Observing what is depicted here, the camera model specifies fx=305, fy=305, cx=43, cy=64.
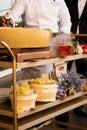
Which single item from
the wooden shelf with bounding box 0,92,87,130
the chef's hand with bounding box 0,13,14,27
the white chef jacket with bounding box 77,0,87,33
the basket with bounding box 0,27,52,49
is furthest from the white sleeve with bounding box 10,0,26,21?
the white chef jacket with bounding box 77,0,87,33

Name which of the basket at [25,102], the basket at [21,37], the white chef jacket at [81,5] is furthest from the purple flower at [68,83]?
the white chef jacket at [81,5]

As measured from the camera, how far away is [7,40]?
1482 mm

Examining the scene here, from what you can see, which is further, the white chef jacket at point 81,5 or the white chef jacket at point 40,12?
the white chef jacket at point 81,5

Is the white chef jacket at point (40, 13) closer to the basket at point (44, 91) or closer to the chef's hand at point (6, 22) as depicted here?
the chef's hand at point (6, 22)

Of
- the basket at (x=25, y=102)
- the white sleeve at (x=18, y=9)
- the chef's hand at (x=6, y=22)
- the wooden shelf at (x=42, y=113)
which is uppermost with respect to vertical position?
the white sleeve at (x=18, y=9)

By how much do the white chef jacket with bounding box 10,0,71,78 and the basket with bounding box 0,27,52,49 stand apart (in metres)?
0.48

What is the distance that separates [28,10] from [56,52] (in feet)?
1.56

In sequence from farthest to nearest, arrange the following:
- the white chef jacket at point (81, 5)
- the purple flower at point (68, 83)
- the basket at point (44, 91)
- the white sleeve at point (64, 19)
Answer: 1. the white chef jacket at point (81, 5)
2. the white sleeve at point (64, 19)
3. the purple flower at point (68, 83)
4. the basket at point (44, 91)

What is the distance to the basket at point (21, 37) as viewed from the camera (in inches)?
58.0

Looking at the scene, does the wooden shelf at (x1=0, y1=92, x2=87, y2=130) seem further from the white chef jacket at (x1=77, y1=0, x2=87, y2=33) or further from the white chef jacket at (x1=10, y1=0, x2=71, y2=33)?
the white chef jacket at (x1=77, y1=0, x2=87, y2=33)

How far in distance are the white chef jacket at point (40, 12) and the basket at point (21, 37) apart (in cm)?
49

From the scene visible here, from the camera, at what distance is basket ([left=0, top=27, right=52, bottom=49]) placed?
1.47m

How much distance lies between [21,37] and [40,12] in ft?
2.18

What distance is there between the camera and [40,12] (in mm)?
2109
